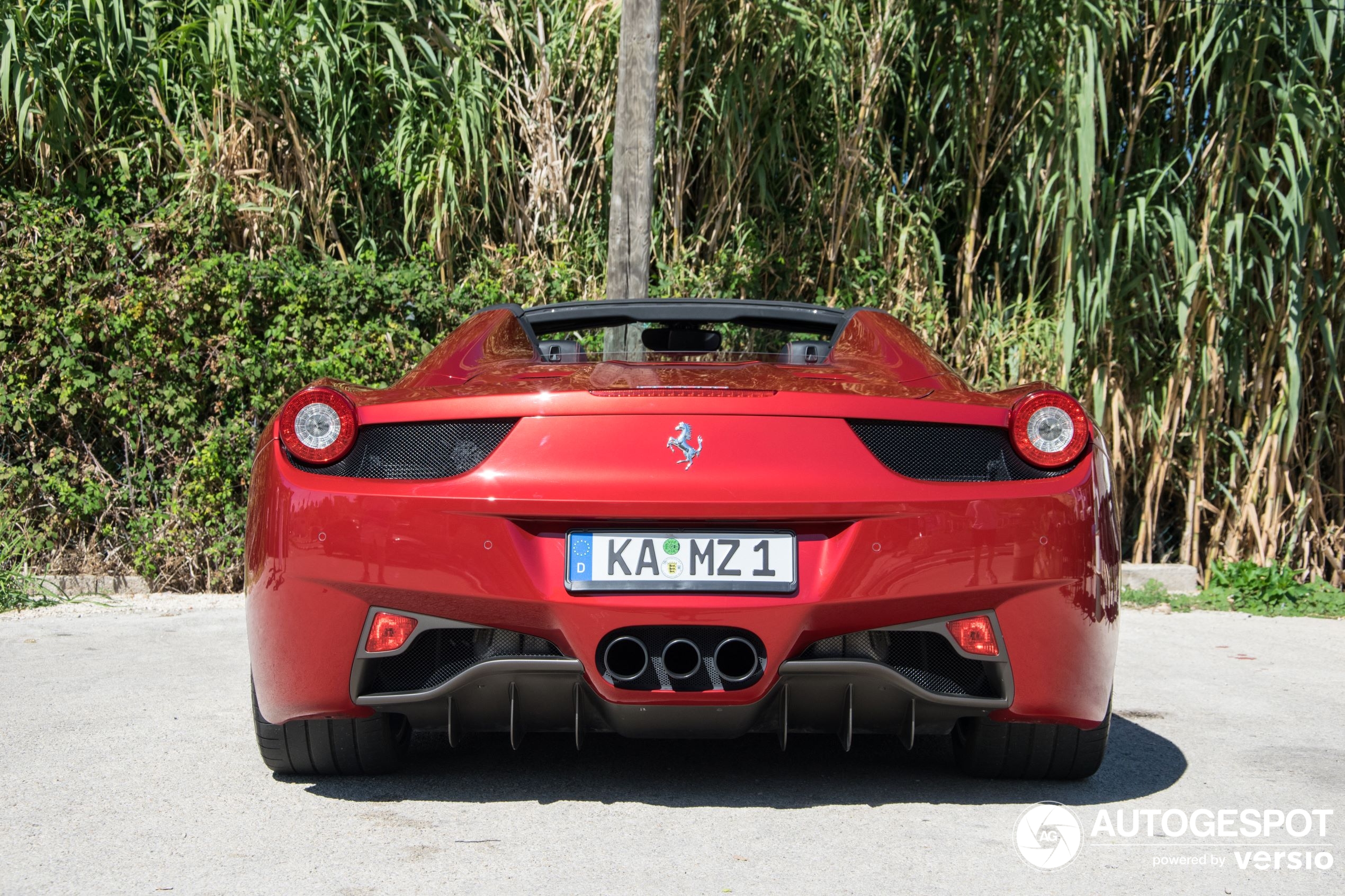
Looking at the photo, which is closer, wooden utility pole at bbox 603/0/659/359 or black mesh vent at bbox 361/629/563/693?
black mesh vent at bbox 361/629/563/693

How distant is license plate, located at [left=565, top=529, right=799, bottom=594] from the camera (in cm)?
243

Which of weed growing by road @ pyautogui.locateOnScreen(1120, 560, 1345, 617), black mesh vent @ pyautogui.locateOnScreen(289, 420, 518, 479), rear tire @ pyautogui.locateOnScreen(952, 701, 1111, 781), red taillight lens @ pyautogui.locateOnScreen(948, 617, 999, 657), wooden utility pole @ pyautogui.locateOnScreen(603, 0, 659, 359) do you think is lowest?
weed growing by road @ pyautogui.locateOnScreen(1120, 560, 1345, 617)

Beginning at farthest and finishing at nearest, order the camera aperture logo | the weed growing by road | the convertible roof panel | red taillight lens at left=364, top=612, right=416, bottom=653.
→ the weed growing by road, the convertible roof panel, red taillight lens at left=364, top=612, right=416, bottom=653, the camera aperture logo

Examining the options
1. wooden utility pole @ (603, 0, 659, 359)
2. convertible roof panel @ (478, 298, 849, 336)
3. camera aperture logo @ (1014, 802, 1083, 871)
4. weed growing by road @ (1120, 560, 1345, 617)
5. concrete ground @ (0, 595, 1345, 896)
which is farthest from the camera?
weed growing by road @ (1120, 560, 1345, 617)

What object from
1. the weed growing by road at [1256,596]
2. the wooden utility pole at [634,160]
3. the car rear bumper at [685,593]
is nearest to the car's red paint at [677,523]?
the car rear bumper at [685,593]

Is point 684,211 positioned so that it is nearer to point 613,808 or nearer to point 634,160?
point 634,160

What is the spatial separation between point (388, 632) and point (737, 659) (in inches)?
27.4

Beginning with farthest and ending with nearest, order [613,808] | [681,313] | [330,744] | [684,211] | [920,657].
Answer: [684,211]
[681,313]
[330,744]
[613,808]
[920,657]

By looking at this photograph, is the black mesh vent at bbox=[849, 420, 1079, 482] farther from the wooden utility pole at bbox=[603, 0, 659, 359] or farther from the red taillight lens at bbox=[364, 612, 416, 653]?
the wooden utility pole at bbox=[603, 0, 659, 359]

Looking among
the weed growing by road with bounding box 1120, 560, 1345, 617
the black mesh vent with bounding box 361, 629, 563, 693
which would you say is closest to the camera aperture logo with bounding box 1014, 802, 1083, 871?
the black mesh vent with bounding box 361, 629, 563, 693

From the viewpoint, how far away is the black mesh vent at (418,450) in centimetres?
254

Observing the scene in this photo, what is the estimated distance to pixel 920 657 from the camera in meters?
2.56

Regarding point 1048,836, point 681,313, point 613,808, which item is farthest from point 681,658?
point 681,313

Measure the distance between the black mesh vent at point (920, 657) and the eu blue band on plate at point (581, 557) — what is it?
1.47 ft
